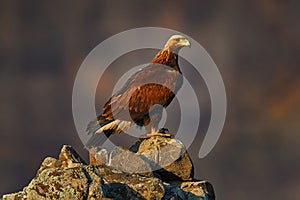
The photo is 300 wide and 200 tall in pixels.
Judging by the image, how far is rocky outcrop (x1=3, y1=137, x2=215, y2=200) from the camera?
16.9 m

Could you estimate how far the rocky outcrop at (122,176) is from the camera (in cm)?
1694

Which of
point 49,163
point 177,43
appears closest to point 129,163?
point 49,163

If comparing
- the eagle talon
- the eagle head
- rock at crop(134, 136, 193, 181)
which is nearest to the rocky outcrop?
rock at crop(134, 136, 193, 181)

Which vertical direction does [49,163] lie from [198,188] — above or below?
above

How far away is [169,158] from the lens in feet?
76.4

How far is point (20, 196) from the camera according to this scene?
1783cm

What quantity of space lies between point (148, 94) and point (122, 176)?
7.53 metres

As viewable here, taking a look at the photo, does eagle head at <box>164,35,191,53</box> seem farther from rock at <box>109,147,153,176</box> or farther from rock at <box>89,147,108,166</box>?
rock at <box>109,147,153,176</box>

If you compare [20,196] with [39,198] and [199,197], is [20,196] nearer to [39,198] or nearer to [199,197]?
[39,198]

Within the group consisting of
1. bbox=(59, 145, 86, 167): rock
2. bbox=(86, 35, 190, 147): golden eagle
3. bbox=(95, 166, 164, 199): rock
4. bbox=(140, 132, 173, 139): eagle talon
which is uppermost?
bbox=(86, 35, 190, 147): golden eagle

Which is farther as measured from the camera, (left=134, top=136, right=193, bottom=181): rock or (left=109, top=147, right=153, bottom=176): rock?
(left=134, top=136, right=193, bottom=181): rock

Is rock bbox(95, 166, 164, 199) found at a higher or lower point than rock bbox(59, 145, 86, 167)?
lower

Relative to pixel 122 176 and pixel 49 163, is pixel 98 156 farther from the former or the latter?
pixel 122 176

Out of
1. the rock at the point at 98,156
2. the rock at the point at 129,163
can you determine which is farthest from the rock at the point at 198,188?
the rock at the point at 98,156
